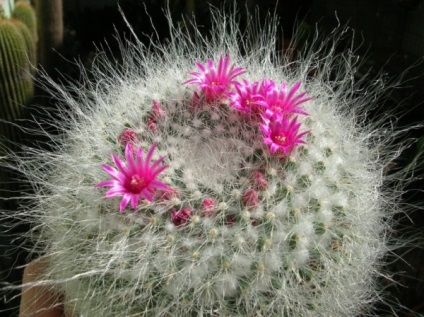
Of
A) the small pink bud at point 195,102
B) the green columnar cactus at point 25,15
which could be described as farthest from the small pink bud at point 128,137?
the green columnar cactus at point 25,15

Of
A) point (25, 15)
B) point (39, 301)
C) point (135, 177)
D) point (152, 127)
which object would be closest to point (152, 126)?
point (152, 127)

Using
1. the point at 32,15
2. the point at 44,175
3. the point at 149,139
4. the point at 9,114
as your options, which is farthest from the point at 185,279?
the point at 32,15

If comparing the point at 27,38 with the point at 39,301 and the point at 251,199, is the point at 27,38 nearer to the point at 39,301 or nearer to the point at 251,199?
the point at 39,301

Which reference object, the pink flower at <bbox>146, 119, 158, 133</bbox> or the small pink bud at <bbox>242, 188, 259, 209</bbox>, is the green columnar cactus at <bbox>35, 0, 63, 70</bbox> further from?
the small pink bud at <bbox>242, 188, 259, 209</bbox>

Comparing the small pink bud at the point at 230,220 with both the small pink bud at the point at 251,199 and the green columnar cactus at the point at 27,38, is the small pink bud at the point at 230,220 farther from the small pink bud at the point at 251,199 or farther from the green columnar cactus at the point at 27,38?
the green columnar cactus at the point at 27,38

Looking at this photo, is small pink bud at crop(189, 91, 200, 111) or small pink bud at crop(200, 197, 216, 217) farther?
small pink bud at crop(189, 91, 200, 111)

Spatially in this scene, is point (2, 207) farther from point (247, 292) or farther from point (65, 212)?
point (247, 292)

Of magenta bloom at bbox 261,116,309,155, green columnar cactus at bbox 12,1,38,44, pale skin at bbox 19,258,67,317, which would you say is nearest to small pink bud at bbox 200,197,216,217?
magenta bloom at bbox 261,116,309,155
